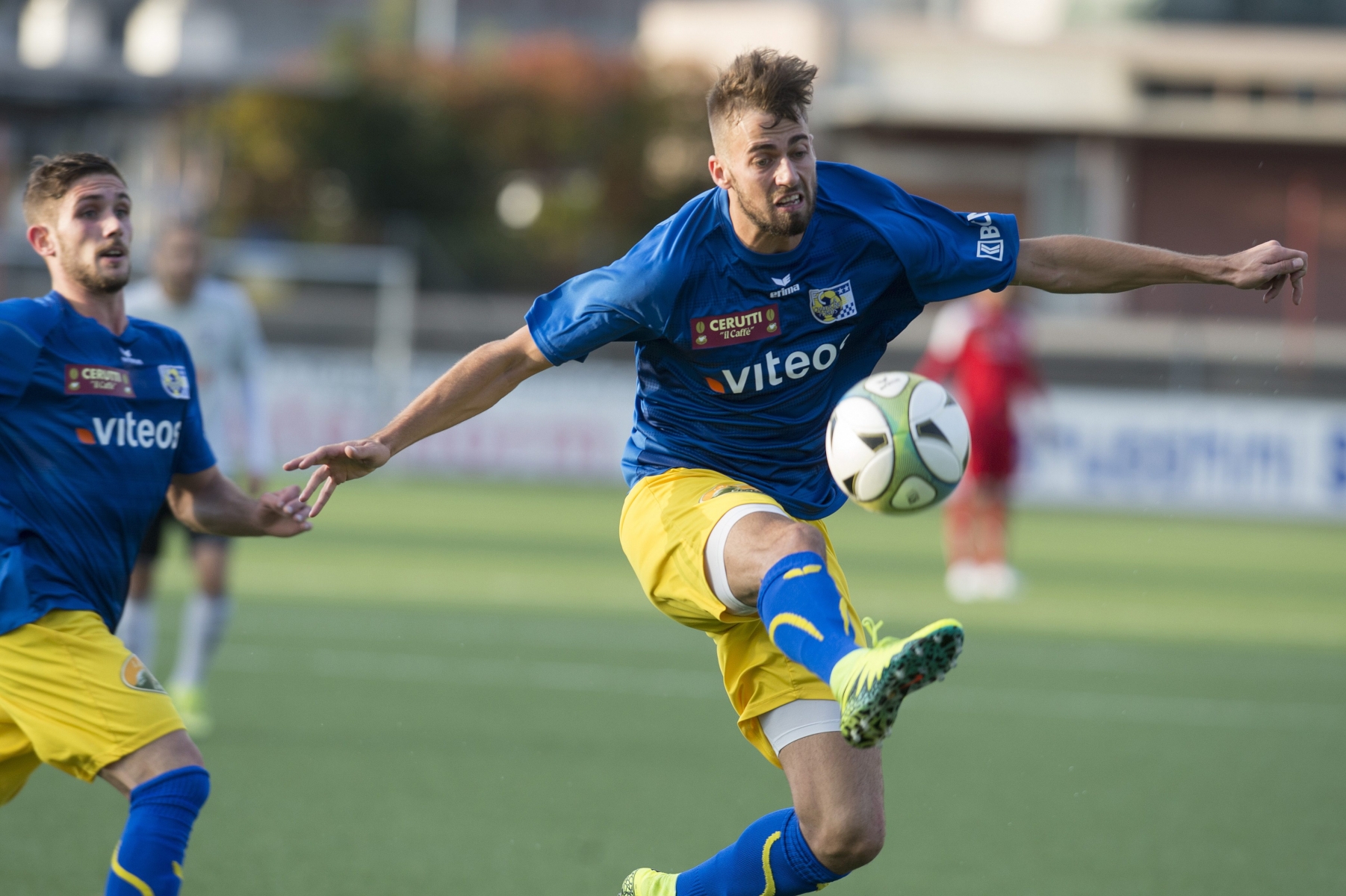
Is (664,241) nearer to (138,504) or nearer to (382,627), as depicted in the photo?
(138,504)

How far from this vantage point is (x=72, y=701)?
Answer: 408 centimetres

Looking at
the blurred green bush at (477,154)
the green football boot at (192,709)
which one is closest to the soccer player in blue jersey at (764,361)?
the green football boot at (192,709)

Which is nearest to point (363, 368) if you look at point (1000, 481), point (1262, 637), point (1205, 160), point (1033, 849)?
point (1000, 481)

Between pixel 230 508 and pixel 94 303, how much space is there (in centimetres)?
72

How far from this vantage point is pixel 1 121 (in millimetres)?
33562

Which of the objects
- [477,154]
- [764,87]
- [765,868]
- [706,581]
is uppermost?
[477,154]

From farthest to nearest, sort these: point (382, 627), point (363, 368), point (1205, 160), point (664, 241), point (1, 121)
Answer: point (1205, 160), point (1, 121), point (363, 368), point (382, 627), point (664, 241)

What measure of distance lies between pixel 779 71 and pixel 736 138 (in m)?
0.21

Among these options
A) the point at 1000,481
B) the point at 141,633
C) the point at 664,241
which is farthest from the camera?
the point at 1000,481

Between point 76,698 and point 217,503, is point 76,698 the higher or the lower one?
the lower one

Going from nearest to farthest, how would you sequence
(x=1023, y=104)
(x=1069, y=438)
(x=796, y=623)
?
(x=796, y=623)
(x=1069, y=438)
(x=1023, y=104)

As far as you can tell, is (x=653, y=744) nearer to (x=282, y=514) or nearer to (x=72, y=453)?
(x=282, y=514)

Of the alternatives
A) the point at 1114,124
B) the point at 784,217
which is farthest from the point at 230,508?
the point at 1114,124

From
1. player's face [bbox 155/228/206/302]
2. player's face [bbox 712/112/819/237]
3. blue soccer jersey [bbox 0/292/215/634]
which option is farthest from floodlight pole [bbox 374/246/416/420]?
player's face [bbox 712/112/819/237]
